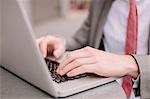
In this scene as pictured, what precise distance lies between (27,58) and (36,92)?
0.09m

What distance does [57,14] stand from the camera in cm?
342

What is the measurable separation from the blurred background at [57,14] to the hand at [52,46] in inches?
82.3

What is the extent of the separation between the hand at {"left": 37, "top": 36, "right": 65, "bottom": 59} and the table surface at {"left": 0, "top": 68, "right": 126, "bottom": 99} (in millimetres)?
212

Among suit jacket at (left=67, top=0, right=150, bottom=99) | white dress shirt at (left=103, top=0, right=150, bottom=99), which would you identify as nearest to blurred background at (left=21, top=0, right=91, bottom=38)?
suit jacket at (left=67, top=0, right=150, bottom=99)

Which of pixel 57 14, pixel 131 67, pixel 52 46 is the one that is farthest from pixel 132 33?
pixel 57 14

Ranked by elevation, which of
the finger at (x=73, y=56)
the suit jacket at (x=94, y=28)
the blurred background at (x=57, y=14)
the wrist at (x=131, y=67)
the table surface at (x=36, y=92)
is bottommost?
the blurred background at (x=57, y=14)

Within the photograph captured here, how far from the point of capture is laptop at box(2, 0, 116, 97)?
0.68m

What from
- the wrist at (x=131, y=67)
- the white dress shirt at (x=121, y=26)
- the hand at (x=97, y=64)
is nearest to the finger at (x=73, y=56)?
the hand at (x=97, y=64)

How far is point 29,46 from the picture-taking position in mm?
693

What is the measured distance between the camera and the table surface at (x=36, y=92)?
749 millimetres

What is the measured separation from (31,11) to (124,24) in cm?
219

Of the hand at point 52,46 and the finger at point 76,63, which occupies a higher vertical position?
the finger at point 76,63

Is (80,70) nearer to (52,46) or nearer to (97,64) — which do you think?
(97,64)

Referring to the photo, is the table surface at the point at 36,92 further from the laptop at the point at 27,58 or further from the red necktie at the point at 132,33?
the red necktie at the point at 132,33
